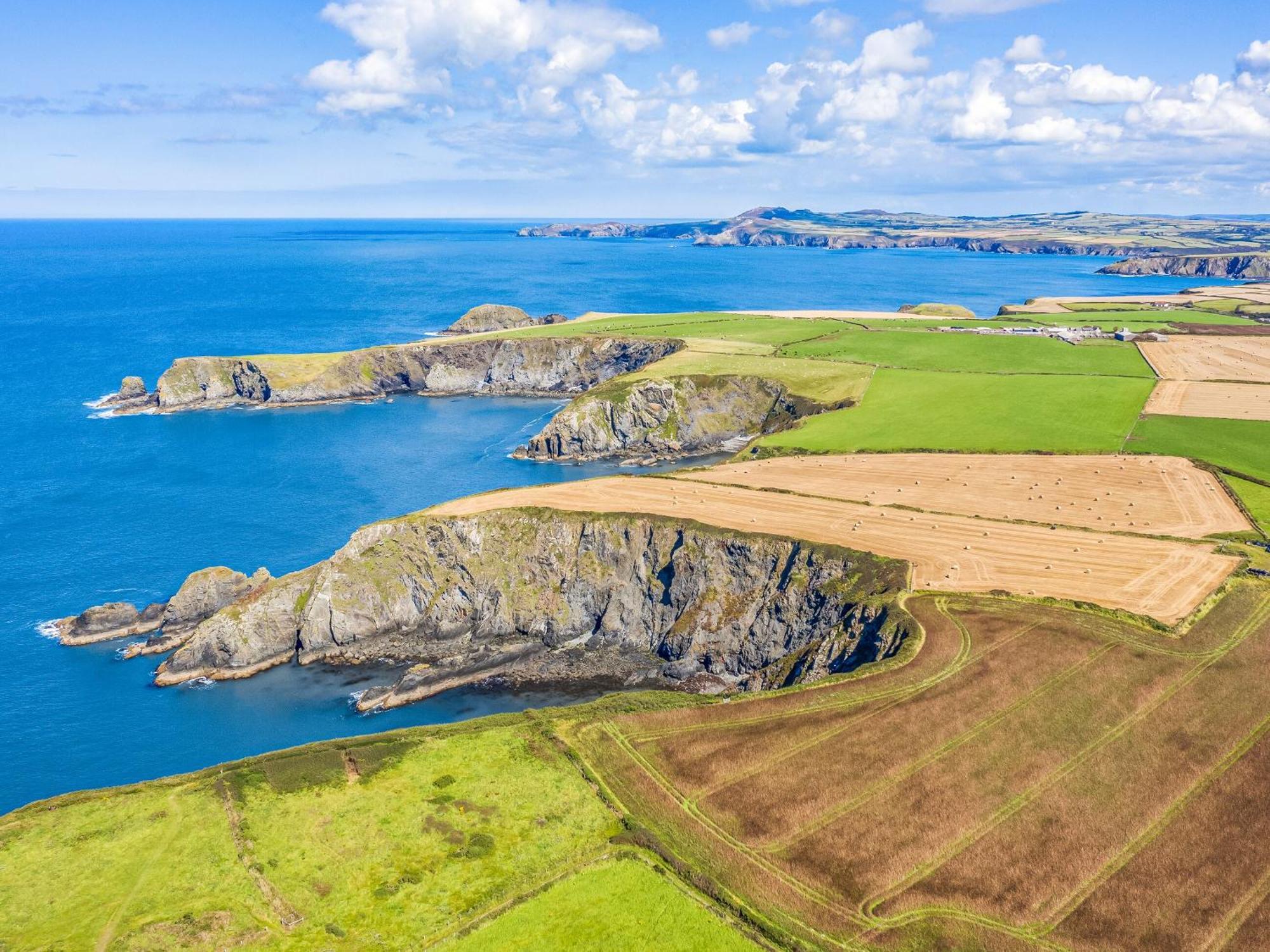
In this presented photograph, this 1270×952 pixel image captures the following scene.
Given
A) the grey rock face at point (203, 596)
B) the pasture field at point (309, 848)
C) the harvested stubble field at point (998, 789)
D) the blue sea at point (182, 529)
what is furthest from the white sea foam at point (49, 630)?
the harvested stubble field at point (998, 789)

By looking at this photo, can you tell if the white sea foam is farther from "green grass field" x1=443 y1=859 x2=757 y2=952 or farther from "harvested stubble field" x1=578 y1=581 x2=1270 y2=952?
"green grass field" x1=443 y1=859 x2=757 y2=952

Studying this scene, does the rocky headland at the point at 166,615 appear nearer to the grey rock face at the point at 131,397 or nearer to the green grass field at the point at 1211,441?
the grey rock face at the point at 131,397

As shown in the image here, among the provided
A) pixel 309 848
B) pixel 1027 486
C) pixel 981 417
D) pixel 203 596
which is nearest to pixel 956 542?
pixel 1027 486

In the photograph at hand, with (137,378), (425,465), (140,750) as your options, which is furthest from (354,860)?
(137,378)

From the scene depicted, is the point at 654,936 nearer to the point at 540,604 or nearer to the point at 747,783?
the point at 747,783

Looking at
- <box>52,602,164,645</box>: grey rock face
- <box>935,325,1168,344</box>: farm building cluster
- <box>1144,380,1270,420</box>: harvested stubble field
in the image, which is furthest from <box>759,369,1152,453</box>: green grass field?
<box>52,602,164,645</box>: grey rock face

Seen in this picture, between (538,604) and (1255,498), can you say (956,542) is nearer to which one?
(1255,498)
